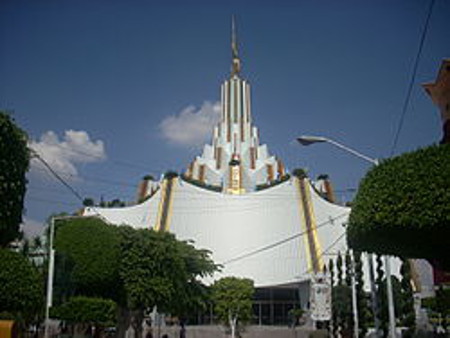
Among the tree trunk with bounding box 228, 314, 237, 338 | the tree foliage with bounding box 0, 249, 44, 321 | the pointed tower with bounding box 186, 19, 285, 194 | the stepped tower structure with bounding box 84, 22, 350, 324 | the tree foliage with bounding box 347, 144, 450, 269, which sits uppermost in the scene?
the pointed tower with bounding box 186, 19, 285, 194

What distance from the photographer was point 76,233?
898 inches

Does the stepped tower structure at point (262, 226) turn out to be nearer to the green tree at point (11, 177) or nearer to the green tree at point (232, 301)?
the green tree at point (232, 301)

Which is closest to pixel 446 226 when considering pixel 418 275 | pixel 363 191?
pixel 363 191

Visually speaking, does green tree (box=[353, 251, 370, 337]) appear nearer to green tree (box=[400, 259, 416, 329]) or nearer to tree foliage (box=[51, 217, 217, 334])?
green tree (box=[400, 259, 416, 329])

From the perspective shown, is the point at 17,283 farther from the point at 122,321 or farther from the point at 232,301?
the point at 232,301

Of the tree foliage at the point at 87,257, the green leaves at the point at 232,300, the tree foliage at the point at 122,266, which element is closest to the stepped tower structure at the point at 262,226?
the green leaves at the point at 232,300

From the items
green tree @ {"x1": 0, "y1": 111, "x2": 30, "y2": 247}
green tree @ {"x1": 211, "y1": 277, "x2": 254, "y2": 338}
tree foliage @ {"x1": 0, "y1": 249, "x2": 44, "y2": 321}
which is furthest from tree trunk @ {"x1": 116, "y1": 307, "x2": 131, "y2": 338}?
tree foliage @ {"x1": 0, "y1": 249, "x2": 44, "y2": 321}

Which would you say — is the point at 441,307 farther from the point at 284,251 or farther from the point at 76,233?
the point at 284,251

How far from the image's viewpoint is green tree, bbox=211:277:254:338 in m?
36.9

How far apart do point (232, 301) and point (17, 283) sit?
26.7 meters

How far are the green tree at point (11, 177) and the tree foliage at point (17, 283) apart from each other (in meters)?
0.98

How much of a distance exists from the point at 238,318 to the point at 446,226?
28932 mm

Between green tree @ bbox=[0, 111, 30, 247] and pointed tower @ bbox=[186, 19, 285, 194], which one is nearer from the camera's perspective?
green tree @ bbox=[0, 111, 30, 247]

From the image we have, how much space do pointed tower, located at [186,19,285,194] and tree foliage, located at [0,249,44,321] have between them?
6677 cm
